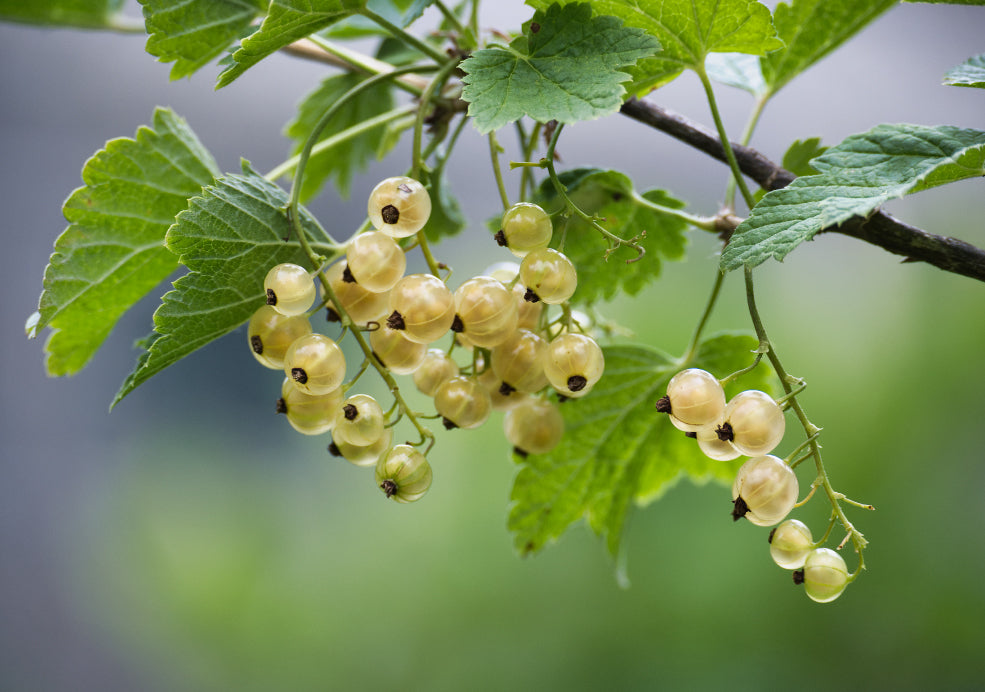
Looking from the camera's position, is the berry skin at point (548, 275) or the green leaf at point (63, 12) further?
the green leaf at point (63, 12)

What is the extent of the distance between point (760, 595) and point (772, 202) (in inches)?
59.3

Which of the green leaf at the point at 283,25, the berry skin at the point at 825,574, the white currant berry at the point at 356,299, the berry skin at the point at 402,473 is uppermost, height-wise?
the green leaf at the point at 283,25

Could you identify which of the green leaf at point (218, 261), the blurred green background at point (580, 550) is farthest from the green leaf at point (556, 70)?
the blurred green background at point (580, 550)

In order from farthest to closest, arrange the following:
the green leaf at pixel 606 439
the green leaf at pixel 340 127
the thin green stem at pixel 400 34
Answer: the green leaf at pixel 340 127 < the green leaf at pixel 606 439 < the thin green stem at pixel 400 34

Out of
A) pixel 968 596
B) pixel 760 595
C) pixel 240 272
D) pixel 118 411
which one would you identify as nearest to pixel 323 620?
pixel 760 595

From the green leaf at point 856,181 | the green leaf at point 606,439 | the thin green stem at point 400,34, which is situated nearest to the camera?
the green leaf at point 856,181

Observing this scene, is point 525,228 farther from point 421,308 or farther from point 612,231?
point 612,231

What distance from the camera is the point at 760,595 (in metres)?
1.66

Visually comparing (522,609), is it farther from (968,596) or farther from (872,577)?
(968,596)

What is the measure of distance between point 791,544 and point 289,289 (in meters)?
0.26

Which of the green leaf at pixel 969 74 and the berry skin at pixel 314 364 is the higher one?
the green leaf at pixel 969 74

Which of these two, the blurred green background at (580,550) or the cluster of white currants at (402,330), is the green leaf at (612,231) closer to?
the cluster of white currants at (402,330)

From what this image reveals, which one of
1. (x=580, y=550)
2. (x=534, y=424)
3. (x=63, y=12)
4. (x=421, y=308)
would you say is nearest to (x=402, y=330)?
(x=421, y=308)

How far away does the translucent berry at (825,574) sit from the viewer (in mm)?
352
